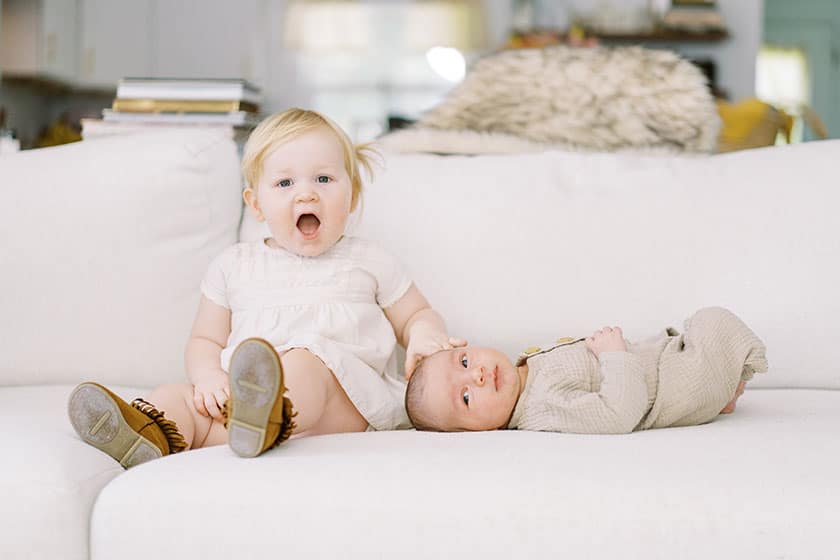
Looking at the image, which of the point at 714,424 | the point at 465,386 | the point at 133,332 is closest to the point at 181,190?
the point at 133,332

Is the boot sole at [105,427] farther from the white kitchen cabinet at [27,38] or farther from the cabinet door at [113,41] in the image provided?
the cabinet door at [113,41]

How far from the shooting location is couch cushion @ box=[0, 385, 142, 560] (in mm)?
1053

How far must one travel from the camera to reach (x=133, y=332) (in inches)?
64.7

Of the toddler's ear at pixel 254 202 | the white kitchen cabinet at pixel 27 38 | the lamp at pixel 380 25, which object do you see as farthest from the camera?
the lamp at pixel 380 25

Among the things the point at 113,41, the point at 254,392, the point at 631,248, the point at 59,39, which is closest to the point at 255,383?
the point at 254,392

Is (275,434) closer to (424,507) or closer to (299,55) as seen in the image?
(424,507)

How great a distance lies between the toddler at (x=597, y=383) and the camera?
1268 mm

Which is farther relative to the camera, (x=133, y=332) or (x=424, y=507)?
(x=133, y=332)

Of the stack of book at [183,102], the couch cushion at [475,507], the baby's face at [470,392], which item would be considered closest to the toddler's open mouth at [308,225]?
the baby's face at [470,392]

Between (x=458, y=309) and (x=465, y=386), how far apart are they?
12.7 inches

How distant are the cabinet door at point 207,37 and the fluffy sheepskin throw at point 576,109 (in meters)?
3.99

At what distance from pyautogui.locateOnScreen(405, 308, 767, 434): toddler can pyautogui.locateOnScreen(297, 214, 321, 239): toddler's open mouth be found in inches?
10.9

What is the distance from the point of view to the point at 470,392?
1336 millimetres

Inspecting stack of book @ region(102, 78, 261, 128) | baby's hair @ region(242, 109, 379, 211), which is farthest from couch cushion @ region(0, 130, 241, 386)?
stack of book @ region(102, 78, 261, 128)
